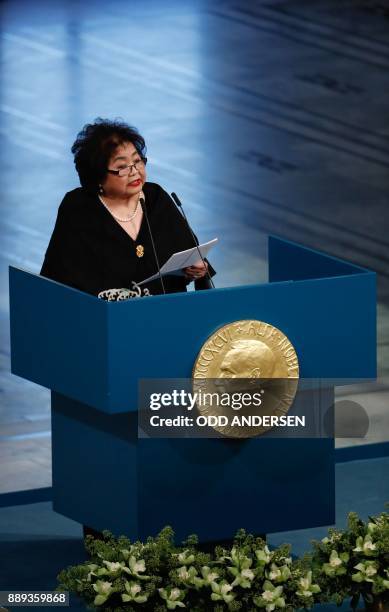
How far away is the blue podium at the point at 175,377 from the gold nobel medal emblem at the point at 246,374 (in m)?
0.05

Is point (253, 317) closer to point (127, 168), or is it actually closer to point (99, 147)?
point (127, 168)

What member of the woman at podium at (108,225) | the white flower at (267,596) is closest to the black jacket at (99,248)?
the woman at podium at (108,225)

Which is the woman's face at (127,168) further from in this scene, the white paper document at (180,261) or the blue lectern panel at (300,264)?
the blue lectern panel at (300,264)

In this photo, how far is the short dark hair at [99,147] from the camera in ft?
23.7

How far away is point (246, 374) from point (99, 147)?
1.10 meters

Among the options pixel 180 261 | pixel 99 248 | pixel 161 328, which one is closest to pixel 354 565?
pixel 161 328

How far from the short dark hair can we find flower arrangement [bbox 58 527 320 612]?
1596 millimetres

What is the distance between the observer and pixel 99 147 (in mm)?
7227

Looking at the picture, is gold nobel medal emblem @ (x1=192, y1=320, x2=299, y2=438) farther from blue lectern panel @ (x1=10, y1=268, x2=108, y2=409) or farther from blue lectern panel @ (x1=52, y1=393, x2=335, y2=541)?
blue lectern panel @ (x1=10, y1=268, x2=108, y2=409)

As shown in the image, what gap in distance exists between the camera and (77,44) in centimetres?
1708

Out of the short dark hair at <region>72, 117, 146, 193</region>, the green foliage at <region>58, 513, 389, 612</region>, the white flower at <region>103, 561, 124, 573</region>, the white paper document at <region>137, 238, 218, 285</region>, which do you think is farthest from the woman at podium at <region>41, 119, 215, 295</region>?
the white flower at <region>103, 561, 124, 573</region>

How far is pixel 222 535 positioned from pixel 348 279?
106 centimetres

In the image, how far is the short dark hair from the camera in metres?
7.21

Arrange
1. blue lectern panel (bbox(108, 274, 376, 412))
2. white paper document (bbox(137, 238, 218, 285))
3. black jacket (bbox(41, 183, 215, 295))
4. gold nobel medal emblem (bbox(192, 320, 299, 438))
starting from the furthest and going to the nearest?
black jacket (bbox(41, 183, 215, 295)), white paper document (bbox(137, 238, 218, 285)), gold nobel medal emblem (bbox(192, 320, 299, 438)), blue lectern panel (bbox(108, 274, 376, 412))
